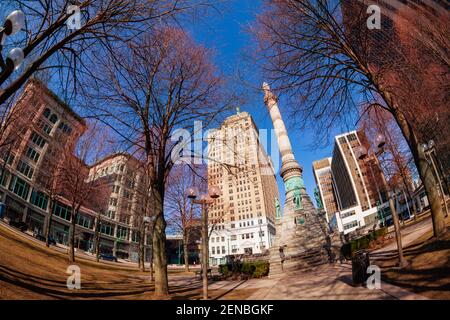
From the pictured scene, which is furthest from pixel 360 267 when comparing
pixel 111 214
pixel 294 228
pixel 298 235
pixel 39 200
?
pixel 111 214

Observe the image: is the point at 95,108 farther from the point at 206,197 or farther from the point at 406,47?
the point at 406,47

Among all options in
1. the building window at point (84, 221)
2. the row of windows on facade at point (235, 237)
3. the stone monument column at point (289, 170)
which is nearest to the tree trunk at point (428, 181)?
the stone monument column at point (289, 170)

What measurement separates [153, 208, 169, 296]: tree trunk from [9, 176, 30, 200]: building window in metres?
37.2

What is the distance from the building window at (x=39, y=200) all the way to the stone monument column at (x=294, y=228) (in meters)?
37.2

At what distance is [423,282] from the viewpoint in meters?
5.31

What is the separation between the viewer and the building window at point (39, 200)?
36531 mm

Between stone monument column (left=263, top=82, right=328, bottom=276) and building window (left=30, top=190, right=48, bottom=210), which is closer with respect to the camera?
stone monument column (left=263, top=82, right=328, bottom=276)

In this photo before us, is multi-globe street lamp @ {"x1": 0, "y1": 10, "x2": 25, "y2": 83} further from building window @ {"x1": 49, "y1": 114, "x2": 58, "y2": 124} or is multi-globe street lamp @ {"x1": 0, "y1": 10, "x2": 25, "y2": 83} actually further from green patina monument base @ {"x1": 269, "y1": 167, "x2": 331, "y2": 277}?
building window @ {"x1": 49, "y1": 114, "x2": 58, "y2": 124}

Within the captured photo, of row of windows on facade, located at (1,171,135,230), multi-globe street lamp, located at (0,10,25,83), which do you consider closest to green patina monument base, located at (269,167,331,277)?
multi-globe street lamp, located at (0,10,25,83)

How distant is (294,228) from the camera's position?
21.9m

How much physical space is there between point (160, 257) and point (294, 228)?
16402 millimetres

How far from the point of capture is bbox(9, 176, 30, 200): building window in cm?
3366

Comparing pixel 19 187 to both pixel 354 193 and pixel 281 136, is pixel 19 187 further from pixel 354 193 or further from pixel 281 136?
pixel 354 193

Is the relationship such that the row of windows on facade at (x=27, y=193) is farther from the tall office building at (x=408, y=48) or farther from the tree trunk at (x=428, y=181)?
the tree trunk at (x=428, y=181)
